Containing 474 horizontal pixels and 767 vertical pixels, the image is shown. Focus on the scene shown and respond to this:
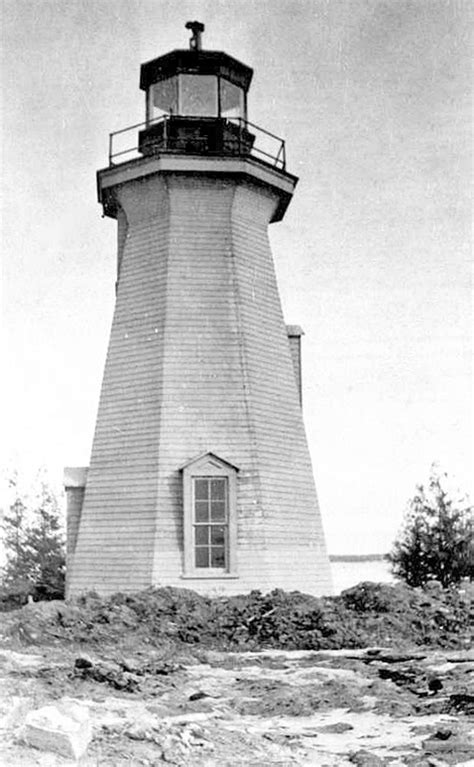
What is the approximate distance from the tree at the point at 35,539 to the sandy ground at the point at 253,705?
17.3 meters

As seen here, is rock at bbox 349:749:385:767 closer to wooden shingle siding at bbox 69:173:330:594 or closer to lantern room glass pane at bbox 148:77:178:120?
wooden shingle siding at bbox 69:173:330:594

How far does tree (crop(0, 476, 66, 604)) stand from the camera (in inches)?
1335

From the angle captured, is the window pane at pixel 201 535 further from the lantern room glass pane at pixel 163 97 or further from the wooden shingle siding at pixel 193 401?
the lantern room glass pane at pixel 163 97

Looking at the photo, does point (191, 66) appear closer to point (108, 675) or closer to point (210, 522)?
point (210, 522)

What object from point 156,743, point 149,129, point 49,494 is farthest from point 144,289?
point 49,494

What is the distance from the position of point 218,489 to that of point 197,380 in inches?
90.5

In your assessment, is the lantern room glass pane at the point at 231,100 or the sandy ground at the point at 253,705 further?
the lantern room glass pane at the point at 231,100

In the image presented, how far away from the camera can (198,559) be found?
1866 centimetres

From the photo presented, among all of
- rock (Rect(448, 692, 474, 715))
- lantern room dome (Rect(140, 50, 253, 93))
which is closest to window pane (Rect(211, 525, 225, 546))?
rock (Rect(448, 692, 474, 715))

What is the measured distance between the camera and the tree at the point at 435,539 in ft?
104

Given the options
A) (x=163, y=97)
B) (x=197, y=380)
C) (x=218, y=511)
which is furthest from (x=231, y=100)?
(x=218, y=511)

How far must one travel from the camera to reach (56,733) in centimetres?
620

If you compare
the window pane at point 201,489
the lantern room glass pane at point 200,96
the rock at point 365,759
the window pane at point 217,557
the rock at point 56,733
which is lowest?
the rock at point 365,759

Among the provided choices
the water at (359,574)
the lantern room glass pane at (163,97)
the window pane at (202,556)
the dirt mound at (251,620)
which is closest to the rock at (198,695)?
the dirt mound at (251,620)
